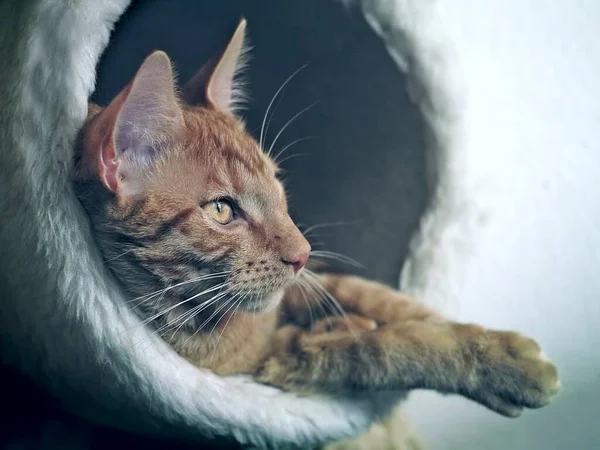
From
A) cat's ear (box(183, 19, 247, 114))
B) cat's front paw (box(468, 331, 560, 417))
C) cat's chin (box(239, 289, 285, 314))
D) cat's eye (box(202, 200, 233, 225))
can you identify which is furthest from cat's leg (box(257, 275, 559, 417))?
cat's ear (box(183, 19, 247, 114))

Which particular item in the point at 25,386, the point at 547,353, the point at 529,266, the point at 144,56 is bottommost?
the point at 25,386

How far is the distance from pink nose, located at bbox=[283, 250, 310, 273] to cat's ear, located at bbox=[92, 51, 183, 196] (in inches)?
7.7

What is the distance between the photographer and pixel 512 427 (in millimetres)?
682

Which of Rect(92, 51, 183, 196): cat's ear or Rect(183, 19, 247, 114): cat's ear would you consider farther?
Rect(183, 19, 247, 114): cat's ear

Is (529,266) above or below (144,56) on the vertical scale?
below

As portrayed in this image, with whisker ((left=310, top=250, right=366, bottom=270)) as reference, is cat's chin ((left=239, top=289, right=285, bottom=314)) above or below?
below

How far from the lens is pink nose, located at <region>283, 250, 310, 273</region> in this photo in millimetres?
707

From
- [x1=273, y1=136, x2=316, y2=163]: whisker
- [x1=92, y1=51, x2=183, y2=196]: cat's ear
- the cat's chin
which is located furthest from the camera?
[x1=273, y1=136, x2=316, y2=163]: whisker

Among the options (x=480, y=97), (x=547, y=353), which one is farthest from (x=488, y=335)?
(x=480, y=97)

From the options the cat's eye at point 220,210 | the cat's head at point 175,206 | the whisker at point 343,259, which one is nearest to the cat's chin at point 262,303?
the cat's head at point 175,206

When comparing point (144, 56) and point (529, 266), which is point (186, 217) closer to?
point (144, 56)

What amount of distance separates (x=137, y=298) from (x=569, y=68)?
1.95 ft

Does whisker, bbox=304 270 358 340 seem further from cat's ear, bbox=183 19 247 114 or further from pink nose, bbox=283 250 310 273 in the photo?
cat's ear, bbox=183 19 247 114

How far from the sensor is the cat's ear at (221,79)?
0.76 metres
